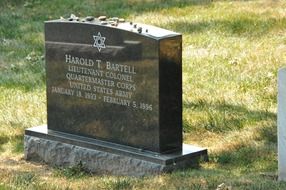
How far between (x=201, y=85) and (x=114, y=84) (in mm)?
2779

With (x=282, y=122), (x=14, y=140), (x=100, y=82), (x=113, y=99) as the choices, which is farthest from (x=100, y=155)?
(x=282, y=122)

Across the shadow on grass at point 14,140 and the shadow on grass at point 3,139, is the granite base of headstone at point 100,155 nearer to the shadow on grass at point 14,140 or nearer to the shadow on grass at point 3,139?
the shadow on grass at point 14,140

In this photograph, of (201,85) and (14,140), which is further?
(201,85)

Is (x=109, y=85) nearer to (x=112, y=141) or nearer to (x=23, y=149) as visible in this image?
(x=112, y=141)

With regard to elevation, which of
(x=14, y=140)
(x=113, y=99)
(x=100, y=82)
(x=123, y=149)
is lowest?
(x=14, y=140)

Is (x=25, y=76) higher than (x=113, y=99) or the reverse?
the reverse

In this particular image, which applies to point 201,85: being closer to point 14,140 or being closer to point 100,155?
point 14,140

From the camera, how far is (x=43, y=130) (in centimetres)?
1054

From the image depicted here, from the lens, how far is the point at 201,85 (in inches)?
480

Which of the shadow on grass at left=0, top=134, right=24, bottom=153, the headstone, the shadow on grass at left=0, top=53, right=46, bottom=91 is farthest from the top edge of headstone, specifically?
the shadow on grass at left=0, top=53, right=46, bottom=91

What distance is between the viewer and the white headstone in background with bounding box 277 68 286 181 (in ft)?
27.0

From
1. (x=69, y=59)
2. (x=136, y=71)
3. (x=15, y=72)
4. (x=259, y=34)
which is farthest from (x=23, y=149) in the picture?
(x=259, y=34)

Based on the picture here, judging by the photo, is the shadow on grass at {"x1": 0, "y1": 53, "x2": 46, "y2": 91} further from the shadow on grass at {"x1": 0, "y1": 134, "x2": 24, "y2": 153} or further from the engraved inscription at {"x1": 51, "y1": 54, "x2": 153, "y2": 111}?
the engraved inscription at {"x1": 51, "y1": 54, "x2": 153, "y2": 111}

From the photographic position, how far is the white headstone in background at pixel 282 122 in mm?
8234
